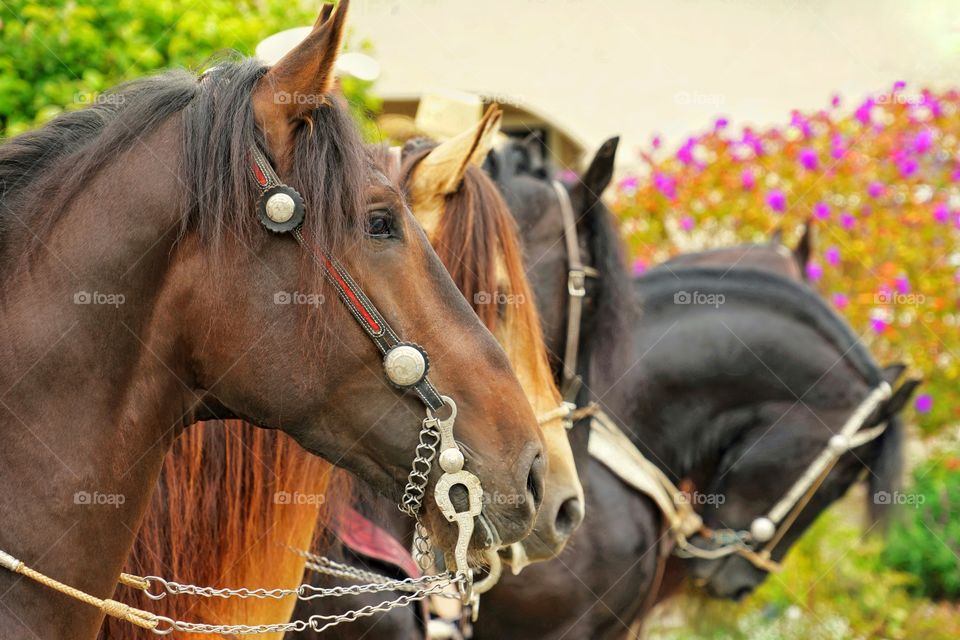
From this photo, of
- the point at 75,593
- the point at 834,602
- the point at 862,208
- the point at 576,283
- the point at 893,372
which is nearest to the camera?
the point at 75,593

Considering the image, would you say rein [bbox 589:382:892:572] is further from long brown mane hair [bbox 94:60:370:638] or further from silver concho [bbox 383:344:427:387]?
silver concho [bbox 383:344:427:387]

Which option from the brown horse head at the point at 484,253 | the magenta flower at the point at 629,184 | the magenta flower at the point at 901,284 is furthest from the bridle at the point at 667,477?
the magenta flower at the point at 629,184

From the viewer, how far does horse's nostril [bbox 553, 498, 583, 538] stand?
256 cm

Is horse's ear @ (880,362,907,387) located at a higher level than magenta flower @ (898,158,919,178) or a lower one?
lower

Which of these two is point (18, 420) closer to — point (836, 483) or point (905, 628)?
point (836, 483)

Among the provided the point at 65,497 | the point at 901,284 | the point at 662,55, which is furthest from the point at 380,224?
the point at 662,55

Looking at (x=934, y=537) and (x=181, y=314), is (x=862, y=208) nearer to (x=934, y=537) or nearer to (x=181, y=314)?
(x=934, y=537)

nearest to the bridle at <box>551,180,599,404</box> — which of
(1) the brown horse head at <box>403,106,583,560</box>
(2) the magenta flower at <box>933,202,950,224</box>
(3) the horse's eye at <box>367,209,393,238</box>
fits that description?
(1) the brown horse head at <box>403,106,583,560</box>

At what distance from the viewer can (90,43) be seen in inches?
147

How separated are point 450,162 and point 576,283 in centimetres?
92

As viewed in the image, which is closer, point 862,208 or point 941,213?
point 941,213

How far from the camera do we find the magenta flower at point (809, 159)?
6.82 m

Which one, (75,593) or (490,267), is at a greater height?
(490,267)

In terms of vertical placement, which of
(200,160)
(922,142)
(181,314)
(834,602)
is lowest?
(834,602)
